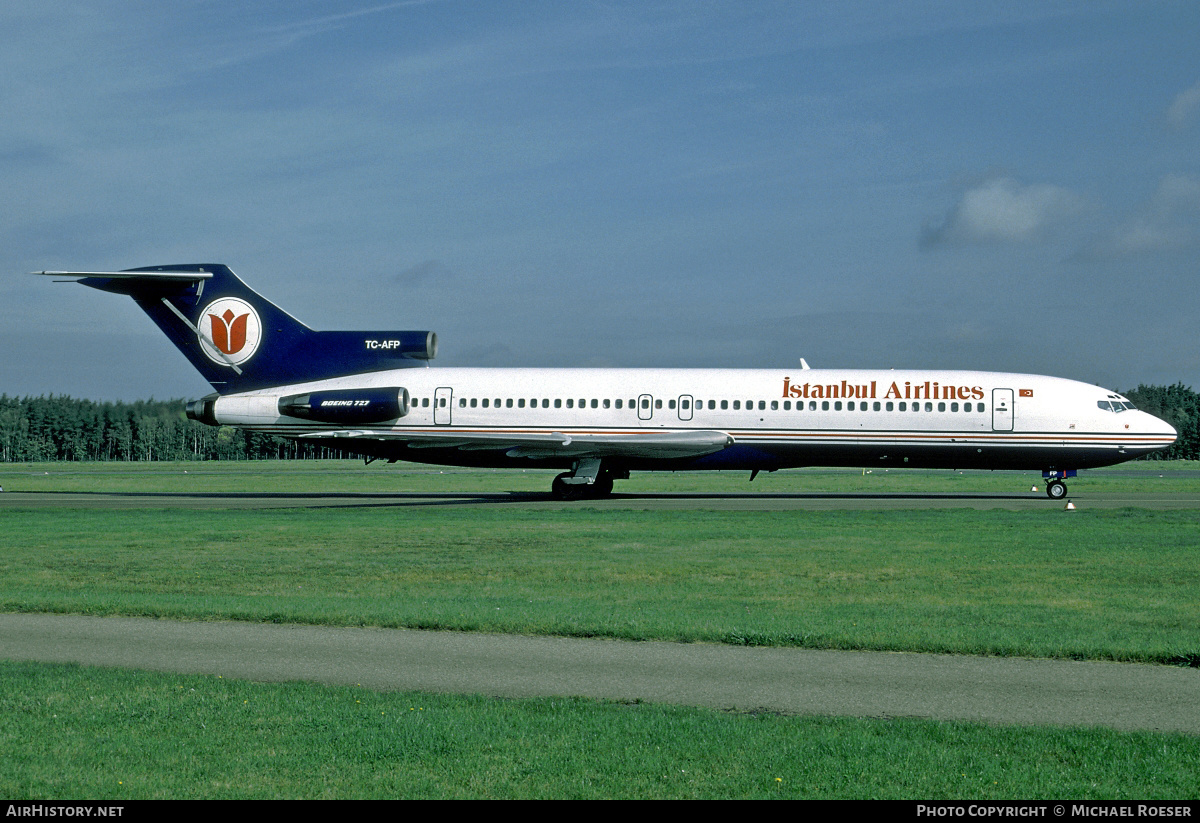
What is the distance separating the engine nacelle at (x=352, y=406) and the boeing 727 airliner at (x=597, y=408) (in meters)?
0.05

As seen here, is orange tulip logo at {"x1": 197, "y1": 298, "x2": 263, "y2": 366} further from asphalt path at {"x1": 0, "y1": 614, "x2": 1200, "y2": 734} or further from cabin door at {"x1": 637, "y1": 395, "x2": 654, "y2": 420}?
asphalt path at {"x1": 0, "y1": 614, "x2": 1200, "y2": 734}

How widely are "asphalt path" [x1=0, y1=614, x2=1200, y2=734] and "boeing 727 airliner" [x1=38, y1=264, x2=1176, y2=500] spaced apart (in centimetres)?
2461

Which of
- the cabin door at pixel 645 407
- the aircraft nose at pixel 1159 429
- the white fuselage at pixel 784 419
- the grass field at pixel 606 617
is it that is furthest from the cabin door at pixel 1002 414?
the cabin door at pixel 645 407

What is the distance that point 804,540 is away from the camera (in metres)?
22.8

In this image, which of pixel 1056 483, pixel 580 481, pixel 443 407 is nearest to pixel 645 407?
pixel 580 481

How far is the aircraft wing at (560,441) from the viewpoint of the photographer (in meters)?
36.0

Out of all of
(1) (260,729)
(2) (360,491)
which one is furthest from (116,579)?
(2) (360,491)

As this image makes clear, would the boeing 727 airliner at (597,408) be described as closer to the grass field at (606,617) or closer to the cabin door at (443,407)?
the cabin door at (443,407)

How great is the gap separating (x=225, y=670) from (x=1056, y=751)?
6.80m

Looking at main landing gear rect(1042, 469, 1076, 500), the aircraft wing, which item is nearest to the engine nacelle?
the aircraft wing

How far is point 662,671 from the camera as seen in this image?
10250 millimetres

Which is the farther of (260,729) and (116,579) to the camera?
(116,579)
